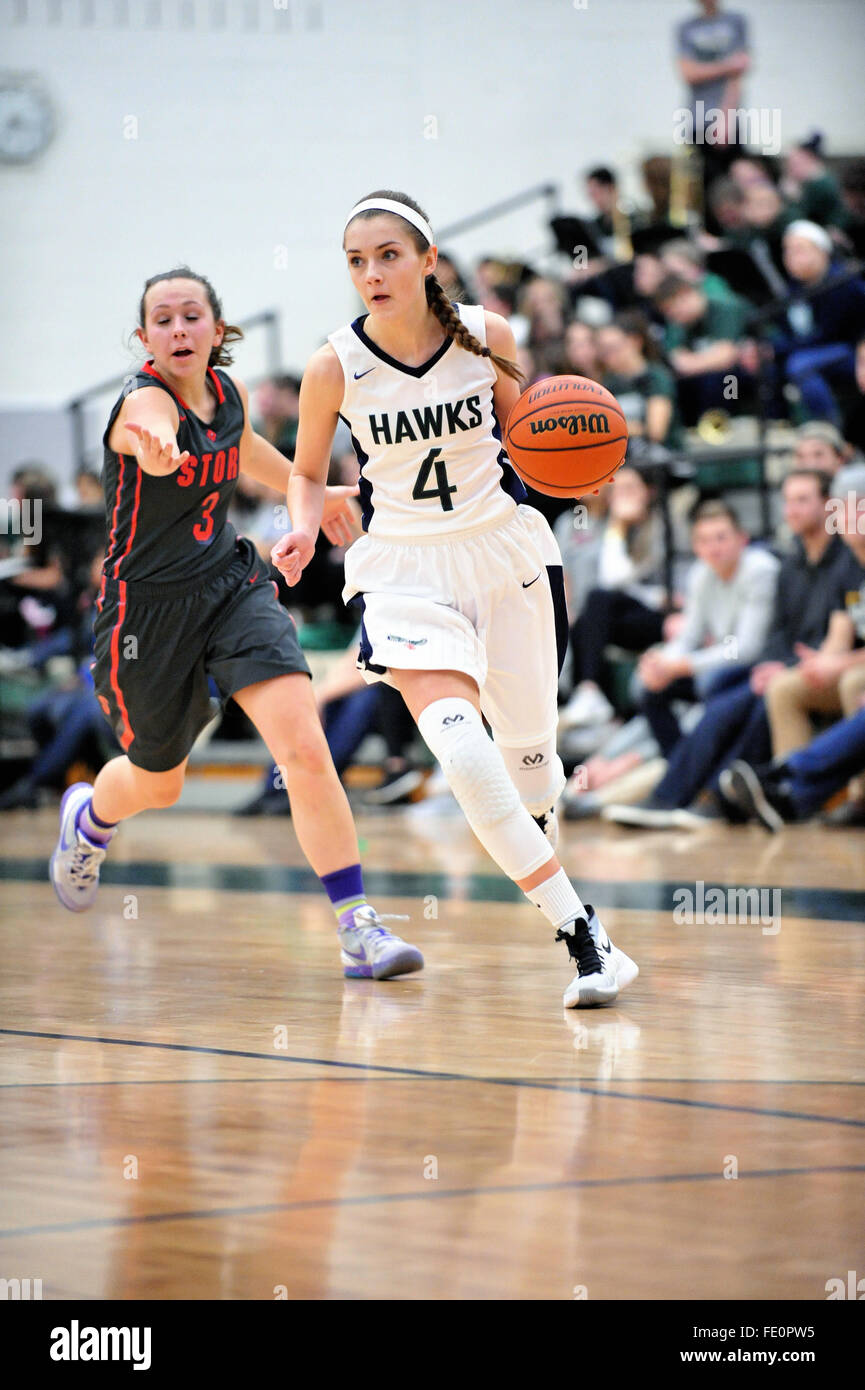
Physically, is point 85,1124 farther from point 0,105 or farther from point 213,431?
point 0,105

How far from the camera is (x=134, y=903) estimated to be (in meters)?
5.54

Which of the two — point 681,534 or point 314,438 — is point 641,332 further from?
point 314,438

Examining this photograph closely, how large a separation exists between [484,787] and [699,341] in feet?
23.6

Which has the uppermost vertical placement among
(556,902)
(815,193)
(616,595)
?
(815,193)

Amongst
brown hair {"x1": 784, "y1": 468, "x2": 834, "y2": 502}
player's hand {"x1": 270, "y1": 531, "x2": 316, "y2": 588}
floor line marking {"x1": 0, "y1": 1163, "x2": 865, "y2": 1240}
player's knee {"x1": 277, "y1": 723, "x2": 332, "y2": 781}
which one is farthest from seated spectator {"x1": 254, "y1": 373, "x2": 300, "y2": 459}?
floor line marking {"x1": 0, "y1": 1163, "x2": 865, "y2": 1240}

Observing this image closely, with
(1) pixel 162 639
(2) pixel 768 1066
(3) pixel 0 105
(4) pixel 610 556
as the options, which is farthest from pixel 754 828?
(3) pixel 0 105

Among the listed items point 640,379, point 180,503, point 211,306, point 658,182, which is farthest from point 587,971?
point 658,182

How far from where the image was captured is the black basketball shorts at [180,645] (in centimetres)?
411

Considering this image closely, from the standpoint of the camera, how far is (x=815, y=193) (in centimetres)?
1041

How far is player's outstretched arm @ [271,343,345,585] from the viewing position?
378 cm

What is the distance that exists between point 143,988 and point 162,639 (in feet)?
2.72

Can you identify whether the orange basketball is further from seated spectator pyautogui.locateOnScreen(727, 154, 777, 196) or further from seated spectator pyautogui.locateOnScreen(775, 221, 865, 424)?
seated spectator pyautogui.locateOnScreen(727, 154, 777, 196)

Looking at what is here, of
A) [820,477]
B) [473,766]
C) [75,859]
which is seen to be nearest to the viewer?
[473,766]
